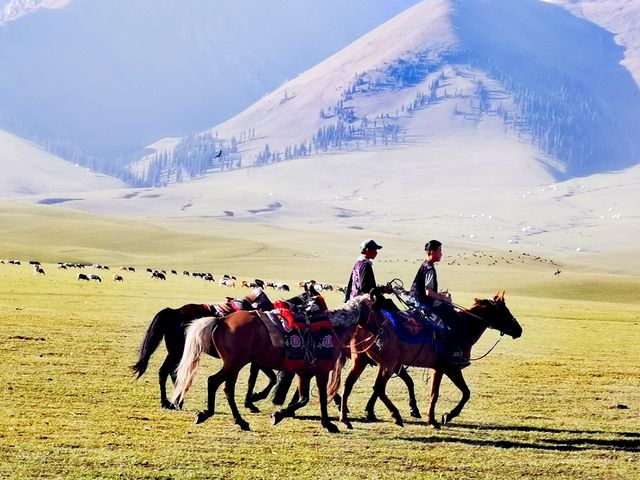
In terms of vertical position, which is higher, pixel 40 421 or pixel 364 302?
pixel 364 302

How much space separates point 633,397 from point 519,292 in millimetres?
62604

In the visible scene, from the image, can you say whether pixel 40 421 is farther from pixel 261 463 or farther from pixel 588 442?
pixel 588 442

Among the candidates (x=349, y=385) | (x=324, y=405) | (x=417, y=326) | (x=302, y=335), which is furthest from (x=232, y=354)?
(x=417, y=326)

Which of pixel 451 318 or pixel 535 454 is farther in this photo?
pixel 451 318

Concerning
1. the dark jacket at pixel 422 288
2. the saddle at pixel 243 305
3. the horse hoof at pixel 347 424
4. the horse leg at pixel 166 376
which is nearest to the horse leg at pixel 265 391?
the saddle at pixel 243 305

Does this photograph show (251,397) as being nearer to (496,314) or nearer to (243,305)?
(243,305)

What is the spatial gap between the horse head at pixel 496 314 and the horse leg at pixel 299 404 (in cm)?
376

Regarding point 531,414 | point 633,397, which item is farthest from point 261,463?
point 633,397

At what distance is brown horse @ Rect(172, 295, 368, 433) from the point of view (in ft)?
51.5

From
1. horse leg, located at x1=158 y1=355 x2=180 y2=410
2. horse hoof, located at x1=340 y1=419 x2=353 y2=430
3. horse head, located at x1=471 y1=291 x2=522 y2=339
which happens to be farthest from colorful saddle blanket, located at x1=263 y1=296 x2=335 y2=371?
horse head, located at x1=471 y1=291 x2=522 y2=339

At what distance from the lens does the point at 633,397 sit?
2161 cm

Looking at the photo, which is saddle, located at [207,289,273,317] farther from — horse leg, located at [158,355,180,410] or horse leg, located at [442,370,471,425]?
horse leg, located at [442,370,471,425]

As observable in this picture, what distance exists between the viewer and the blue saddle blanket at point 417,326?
679 inches

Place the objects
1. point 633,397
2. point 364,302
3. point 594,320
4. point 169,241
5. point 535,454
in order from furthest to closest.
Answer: point 169,241
point 594,320
point 633,397
point 364,302
point 535,454
